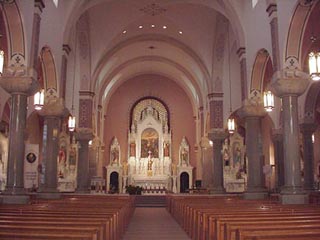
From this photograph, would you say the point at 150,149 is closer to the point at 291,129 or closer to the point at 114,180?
the point at 114,180

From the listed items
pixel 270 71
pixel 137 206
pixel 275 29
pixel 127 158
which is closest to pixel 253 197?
pixel 275 29

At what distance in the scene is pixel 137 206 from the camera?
24.2 metres

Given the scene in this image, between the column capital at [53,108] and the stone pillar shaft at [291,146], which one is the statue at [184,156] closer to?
the column capital at [53,108]

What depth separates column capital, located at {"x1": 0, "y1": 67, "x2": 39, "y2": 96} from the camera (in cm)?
1230

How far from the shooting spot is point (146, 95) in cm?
3666

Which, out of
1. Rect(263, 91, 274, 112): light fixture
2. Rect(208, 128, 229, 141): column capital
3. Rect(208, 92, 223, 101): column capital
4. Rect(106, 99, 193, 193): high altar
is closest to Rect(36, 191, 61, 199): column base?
Rect(263, 91, 274, 112): light fixture

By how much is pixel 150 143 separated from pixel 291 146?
24.3 metres

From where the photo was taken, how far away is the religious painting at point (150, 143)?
3577 cm

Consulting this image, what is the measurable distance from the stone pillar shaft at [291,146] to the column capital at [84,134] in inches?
548

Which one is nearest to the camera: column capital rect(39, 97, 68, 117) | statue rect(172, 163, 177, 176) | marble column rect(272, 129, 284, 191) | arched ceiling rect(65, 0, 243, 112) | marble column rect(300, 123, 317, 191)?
column capital rect(39, 97, 68, 117)

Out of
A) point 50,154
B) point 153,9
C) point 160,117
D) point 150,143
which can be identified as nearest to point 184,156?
point 150,143

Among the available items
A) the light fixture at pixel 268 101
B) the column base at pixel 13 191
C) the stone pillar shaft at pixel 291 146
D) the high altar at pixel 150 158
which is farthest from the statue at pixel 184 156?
the column base at pixel 13 191

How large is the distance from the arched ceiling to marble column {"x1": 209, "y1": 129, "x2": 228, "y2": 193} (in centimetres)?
316

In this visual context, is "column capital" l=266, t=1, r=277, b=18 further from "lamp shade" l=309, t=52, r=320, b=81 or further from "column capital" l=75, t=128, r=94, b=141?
"column capital" l=75, t=128, r=94, b=141
